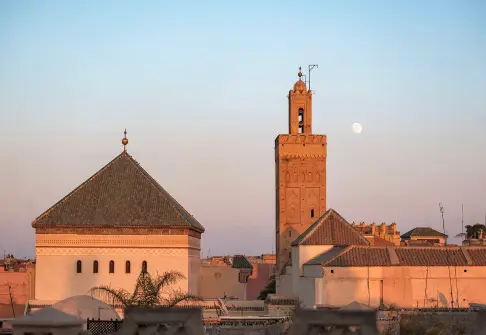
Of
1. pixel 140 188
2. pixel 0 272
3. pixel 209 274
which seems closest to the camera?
pixel 140 188

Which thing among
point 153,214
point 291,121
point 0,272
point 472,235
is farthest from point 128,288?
point 472,235

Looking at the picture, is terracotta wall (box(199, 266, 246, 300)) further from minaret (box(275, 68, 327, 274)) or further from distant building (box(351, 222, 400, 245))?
distant building (box(351, 222, 400, 245))

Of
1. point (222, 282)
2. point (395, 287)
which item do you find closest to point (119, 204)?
point (395, 287)

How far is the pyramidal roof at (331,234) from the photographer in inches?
1570

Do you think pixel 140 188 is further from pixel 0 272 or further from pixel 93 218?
pixel 0 272

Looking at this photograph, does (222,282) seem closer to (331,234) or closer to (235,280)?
(235,280)

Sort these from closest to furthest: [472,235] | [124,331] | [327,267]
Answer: [124,331] → [327,267] → [472,235]

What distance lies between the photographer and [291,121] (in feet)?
173

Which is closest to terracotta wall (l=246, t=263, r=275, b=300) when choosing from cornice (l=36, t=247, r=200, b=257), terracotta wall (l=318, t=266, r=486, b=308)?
cornice (l=36, t=247, r=200, b=257)

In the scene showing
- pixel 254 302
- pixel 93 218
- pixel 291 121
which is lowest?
pixel 254 302

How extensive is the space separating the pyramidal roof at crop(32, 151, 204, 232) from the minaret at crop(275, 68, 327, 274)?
13.1m

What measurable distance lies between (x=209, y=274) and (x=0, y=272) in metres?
10.5

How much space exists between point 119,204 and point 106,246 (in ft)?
6.39

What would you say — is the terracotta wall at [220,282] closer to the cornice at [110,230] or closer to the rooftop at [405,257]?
the cornice at [110,230]
